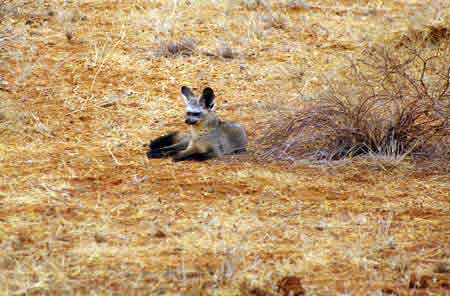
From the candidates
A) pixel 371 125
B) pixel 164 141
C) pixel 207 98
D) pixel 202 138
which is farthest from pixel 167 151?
pixel 371 125

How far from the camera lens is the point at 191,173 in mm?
7637

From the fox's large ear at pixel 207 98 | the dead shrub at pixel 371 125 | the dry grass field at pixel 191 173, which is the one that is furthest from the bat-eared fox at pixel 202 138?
the dead shrub at pixel 371 125

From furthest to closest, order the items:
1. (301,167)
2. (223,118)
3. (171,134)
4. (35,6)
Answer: (35,6) → (223,118) → (171,134) → (301,167)

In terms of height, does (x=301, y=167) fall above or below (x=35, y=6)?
below

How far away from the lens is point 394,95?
26.6 ft

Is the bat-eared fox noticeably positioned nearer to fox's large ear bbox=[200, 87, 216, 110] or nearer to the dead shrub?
fox's large ear bbox=[200, 87, 216, 110]

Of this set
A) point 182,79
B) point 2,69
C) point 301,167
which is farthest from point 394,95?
point 2,69

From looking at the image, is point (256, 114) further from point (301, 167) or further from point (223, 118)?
point (301, 167)

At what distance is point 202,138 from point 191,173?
849 millimetres

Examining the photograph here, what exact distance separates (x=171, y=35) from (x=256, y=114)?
8.94 ft

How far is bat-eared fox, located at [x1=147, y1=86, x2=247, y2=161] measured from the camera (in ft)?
27.3

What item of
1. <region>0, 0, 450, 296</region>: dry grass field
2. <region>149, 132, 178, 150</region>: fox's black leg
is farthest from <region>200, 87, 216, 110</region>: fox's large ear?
<region>0, 0, 450, 296</region>: dry grass field

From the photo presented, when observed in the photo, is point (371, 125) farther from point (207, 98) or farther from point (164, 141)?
point (164, 141)

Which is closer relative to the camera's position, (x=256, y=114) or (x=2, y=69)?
(x=256, y=114)
